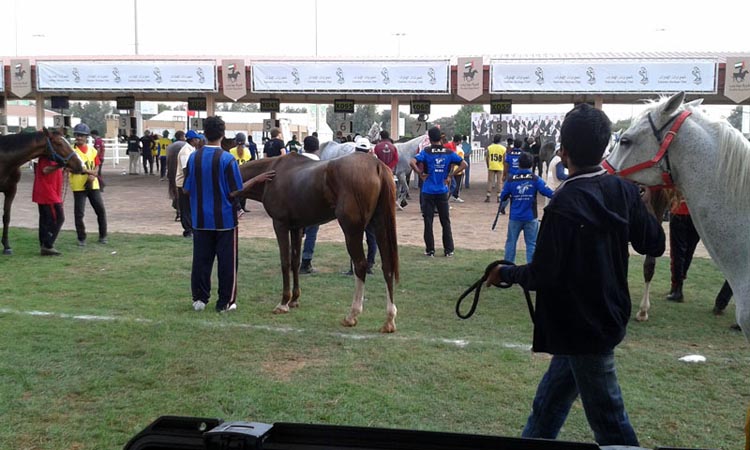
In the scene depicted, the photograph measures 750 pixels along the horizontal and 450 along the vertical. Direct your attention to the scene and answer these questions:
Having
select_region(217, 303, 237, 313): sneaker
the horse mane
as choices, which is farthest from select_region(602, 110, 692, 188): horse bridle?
the horse mane

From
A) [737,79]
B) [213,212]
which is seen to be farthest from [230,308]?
[737,79]

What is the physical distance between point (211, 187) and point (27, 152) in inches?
189

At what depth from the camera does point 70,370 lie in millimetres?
5398

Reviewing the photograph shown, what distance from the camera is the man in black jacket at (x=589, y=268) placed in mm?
2832

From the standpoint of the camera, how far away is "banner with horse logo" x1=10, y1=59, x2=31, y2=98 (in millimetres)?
25422

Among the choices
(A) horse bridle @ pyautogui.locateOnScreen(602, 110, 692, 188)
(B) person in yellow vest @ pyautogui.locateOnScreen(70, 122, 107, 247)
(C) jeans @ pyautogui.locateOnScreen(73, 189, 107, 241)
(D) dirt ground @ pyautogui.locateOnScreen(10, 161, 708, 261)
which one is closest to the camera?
(A) horse bridle @ pyautogui.locateOnScreen(602, 110, 692, 188)

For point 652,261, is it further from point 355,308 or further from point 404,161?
point 404,161

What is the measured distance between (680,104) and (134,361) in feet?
15.2

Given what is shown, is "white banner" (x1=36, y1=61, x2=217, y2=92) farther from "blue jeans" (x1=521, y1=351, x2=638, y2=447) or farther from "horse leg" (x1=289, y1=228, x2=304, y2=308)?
"blue jeans" (x1=521, y1=351, x2=638, y2=447)

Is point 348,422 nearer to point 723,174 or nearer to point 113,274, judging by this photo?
point 723,174

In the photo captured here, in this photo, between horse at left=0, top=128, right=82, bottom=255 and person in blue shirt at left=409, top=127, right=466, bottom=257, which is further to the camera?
person in blue shirt at left=409, top=127, right=466, bottom=257

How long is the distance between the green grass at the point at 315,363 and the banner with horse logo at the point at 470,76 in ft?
47.2

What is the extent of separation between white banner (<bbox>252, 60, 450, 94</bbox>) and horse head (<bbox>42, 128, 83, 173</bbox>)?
44.9ft

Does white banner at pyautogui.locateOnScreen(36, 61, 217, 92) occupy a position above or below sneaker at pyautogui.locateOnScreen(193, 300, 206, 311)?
above
